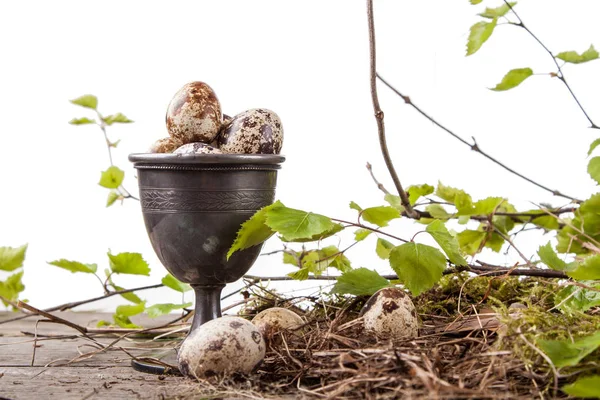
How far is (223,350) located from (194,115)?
0.30 meters

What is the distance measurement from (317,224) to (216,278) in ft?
0.58

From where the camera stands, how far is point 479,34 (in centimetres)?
90

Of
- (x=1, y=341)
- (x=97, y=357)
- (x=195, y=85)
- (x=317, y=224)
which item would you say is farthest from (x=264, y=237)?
(x=1, y=341)

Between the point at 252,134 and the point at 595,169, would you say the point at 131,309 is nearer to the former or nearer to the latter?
the point at 252,134

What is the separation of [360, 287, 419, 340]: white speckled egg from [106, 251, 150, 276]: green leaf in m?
0.42

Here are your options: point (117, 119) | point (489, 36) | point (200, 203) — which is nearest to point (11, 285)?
point (117, 119)

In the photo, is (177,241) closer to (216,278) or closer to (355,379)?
(216,278)

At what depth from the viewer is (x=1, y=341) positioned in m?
1.12

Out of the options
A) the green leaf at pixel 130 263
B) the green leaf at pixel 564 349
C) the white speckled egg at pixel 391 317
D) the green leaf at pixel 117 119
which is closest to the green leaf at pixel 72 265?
the green leaf at pixel 130 263

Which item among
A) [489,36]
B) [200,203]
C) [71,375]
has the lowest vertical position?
[71,375]

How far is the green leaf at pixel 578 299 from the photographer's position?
2.62 ft

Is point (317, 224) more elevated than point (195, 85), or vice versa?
point (195, 85)

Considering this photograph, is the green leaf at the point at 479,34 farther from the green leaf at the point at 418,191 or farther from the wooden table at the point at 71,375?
the wooden table at the point at 71,375

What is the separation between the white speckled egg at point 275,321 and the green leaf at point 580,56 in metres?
0.48
